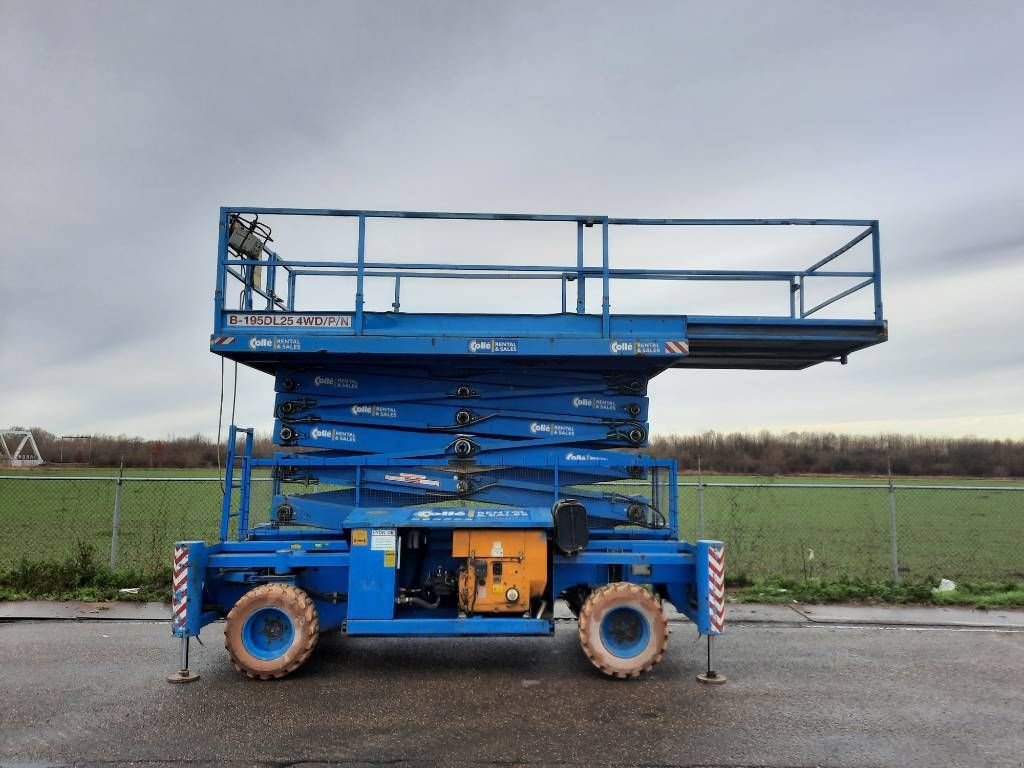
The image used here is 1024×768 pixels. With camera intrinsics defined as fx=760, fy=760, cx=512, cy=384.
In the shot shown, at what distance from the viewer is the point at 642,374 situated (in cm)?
796

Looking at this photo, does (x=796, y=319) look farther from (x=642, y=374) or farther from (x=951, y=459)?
(x=951, y=459)

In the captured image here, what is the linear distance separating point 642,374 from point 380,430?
9.12ft

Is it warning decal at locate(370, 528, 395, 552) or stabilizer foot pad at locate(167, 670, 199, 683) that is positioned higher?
warning decal at locate(370, 528, 395, 552)

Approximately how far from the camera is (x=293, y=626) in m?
6.70

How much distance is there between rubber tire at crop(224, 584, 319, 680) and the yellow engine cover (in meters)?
1.37

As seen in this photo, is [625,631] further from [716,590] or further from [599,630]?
[716,590]

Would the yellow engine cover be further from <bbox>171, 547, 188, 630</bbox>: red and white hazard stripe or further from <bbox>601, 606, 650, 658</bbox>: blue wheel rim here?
<bbox>171, 547, 188, 630</bbox>: red and white hazard stripe

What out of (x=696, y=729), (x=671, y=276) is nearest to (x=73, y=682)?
(x=696, y=729)

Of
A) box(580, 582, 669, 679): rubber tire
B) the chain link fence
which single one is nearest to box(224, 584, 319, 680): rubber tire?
the chain link fence

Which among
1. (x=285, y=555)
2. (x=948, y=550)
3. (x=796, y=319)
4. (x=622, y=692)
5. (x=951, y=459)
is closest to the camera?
(x=622, y=692)

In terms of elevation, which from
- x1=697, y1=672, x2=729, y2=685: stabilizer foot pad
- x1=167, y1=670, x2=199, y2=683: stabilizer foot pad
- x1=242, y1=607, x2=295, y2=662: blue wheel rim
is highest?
x1=242, y1=607, x2=295, y2=662: blue wheel rim

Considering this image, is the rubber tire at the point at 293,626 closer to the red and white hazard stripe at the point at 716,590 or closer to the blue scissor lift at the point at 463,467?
the blue scissor lift at the point at 463,467

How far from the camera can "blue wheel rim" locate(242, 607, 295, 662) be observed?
670 centimetres

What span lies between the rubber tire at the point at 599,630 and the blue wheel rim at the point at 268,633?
8.58 feet
